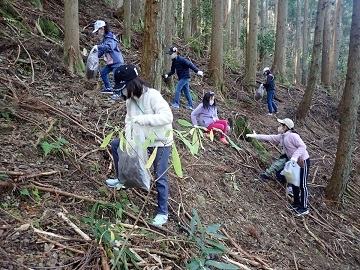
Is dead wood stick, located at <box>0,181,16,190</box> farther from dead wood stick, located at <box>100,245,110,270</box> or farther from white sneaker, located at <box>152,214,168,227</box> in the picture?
white sneaker, located at <box>152,214,168,227</box>

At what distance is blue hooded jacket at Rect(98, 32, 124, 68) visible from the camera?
22.9 feet

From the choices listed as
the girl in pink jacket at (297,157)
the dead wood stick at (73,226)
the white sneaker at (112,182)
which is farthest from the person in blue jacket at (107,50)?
the dead wood stick at (73,226)

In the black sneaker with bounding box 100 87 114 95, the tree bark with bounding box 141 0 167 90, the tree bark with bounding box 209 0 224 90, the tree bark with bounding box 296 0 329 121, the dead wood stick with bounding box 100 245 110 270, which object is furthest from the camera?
the tree bark with bounding box 296 0 329 121

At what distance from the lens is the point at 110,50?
23.1ft

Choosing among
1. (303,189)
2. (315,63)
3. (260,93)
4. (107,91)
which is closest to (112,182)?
(107,91)

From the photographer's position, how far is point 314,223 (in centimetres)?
639

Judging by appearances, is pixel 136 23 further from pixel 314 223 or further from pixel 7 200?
pixel 7 200

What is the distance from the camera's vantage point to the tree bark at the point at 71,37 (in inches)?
286

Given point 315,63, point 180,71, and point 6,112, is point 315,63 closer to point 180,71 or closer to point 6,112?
point 180,71

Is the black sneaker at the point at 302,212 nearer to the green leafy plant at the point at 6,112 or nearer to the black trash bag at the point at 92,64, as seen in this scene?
the black trash bag at the point at 92,64

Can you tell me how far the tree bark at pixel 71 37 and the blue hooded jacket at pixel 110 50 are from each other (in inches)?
26.4

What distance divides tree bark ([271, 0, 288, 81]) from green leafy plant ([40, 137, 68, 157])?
13404 millimetres

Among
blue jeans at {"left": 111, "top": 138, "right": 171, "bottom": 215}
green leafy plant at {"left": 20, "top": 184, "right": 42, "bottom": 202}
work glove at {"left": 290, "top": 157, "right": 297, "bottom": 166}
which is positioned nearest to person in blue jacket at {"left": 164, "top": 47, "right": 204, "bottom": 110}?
work glove at {"left": 290, "top": 157, "right": 297, "bottom": 166}

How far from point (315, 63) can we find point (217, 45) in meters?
3.14
